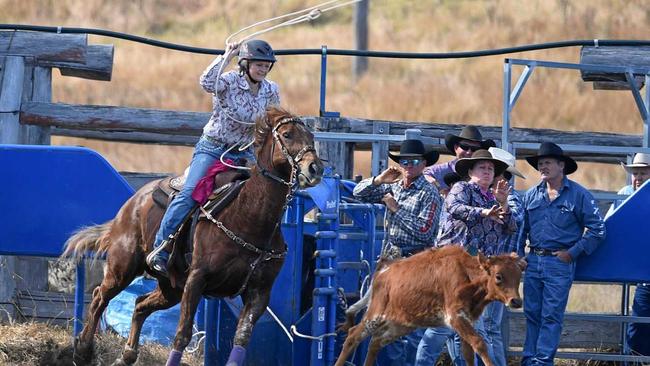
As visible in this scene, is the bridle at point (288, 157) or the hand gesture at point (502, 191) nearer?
the bridle at point (288, 157)

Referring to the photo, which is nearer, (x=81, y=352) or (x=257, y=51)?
(x=257, y=51)

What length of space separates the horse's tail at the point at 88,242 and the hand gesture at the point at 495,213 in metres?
2.96

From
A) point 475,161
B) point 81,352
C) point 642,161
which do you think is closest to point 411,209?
point 475,161

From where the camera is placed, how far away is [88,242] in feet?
31.4

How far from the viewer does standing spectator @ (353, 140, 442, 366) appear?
29.6 feet

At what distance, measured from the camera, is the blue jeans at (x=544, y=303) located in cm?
920

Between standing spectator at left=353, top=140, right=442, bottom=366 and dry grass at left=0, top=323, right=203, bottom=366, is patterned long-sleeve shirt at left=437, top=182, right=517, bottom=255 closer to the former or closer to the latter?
standing spectator at left=353, top=140, right=442, bottom=366

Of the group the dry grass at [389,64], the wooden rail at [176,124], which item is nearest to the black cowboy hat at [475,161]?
the wooden rail at [176,124]

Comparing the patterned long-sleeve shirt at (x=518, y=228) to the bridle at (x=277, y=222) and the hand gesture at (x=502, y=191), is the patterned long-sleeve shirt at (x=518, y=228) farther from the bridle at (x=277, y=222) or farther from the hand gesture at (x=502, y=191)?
the bridle at (x=277, y=222)

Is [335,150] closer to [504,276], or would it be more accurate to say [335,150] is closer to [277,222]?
[277,222]

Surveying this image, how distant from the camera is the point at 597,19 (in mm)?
32531

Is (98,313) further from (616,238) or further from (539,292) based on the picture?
(616,238)

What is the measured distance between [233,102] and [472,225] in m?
1.95

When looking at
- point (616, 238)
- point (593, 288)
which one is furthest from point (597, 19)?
point (616, 238)
